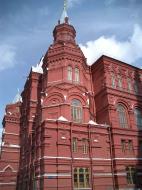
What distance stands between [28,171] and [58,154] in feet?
20.6

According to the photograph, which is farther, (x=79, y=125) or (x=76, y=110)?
Result: (x=76, y=110)

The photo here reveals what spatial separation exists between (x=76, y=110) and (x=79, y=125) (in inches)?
102

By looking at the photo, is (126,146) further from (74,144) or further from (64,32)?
(64,32)

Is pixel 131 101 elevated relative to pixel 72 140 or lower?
elevated

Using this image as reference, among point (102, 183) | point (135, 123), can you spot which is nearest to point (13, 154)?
point (102, 183)

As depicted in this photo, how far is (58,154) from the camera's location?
2216cm

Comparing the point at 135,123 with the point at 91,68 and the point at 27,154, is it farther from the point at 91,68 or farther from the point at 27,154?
the point at 27,154

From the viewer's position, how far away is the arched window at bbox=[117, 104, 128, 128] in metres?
28.4

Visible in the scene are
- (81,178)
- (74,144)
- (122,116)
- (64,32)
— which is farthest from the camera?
(64,32)

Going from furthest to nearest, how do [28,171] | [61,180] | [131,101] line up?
[131,101] < [28,171] < [61,180]

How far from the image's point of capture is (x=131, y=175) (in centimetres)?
2488

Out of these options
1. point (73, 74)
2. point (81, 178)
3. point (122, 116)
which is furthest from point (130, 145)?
point (73, 74)

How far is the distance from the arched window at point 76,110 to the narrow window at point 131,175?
7.74 metres

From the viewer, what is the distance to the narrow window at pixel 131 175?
2453cm
